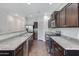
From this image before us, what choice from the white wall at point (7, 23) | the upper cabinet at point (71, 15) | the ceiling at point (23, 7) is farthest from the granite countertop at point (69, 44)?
the ceiling at point (23, 7)

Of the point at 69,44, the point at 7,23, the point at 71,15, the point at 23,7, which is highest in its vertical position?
the point at 23,7

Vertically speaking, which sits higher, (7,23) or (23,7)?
(23,7)

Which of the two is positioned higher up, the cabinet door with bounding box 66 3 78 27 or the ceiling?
the ceiling

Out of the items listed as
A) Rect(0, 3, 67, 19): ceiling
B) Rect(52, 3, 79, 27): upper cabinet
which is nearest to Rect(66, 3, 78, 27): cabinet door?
Rect(52, 3, 79, 27): upper cabinet

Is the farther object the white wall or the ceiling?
the ceiling

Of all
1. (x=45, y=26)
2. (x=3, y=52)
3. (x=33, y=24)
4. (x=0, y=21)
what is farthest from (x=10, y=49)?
(x=33, y=24)

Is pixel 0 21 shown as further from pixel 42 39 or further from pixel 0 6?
pixel 42 39

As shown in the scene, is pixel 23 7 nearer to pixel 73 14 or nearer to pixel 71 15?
pixel 71 15

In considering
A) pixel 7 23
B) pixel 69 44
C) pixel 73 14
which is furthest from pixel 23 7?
pixel 69 44

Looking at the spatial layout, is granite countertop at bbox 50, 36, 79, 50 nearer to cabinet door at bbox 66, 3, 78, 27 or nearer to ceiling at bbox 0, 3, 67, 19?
cabinet door at bbox 66, 3, 78, 27

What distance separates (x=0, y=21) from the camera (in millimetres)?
2871

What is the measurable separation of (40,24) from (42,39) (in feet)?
4.71

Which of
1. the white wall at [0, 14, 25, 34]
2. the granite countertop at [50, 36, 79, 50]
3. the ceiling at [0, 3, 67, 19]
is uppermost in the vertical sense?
the ceiling at [0, 3, 67, 19]

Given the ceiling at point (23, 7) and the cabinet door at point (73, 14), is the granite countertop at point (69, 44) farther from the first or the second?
the ceiling at point (23, 7)
